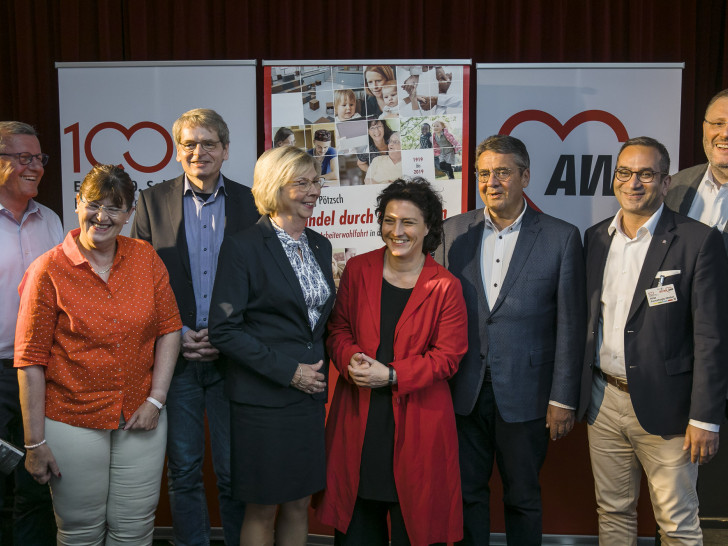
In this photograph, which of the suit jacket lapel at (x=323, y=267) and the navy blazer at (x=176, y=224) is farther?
the navy blazer at (x=176, y=224)

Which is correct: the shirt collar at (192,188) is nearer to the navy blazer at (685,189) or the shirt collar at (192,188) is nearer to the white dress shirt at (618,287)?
the white dress shirt at (618,287)

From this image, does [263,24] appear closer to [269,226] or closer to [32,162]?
[32,162]

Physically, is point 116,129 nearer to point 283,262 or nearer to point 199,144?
point 199,144

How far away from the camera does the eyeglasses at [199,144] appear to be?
2.49m

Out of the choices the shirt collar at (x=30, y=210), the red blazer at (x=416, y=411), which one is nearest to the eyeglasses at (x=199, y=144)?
the shirt collar at (x=30, y=210)

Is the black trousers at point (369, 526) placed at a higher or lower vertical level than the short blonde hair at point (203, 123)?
lower

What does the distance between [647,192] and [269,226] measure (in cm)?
138

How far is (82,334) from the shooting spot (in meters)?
2.03

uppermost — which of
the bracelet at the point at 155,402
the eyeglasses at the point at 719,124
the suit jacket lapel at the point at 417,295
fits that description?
the eyeglasses at the point at 719,124

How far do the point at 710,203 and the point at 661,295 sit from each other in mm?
626

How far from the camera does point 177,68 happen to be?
Result: 12.6ft

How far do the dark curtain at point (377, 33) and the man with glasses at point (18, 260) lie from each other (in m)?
1.91

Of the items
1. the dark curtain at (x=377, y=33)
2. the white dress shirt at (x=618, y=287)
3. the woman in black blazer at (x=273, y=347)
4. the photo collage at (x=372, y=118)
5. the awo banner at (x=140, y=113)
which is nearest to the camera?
the woman in black blazer at (x=273, y=347)

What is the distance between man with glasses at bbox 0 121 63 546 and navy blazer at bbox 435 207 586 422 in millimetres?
1778
